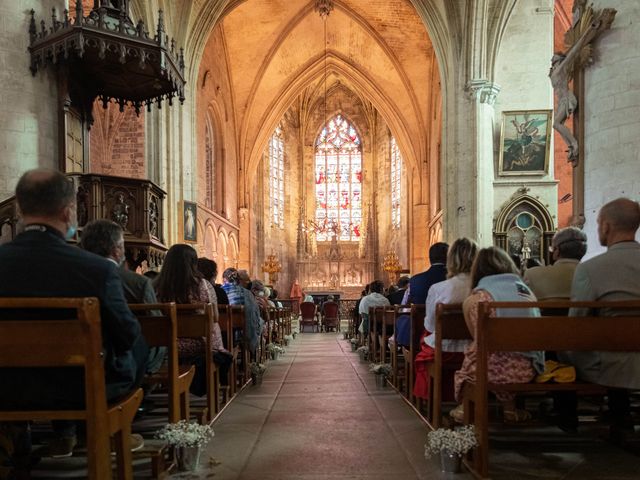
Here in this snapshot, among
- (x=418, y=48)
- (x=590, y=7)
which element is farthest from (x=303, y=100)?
(x=590, y=7)

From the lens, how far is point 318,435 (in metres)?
4.17

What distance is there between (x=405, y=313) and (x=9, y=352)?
14.5ft

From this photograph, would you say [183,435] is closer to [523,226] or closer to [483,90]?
[523,226]

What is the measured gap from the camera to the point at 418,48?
73.0 feet

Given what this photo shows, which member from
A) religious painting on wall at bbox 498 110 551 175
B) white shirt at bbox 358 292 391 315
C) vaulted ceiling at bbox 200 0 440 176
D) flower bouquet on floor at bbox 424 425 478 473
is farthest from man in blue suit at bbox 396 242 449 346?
vaulted ceiling at bbox 200 0 440 176

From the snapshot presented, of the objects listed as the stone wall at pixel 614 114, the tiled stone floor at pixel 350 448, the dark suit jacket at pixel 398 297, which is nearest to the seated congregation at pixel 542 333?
the tiled stone floor at pixel 350 448

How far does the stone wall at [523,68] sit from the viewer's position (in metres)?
13.9

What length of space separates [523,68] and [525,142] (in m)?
1.91

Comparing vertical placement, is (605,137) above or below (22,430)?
above

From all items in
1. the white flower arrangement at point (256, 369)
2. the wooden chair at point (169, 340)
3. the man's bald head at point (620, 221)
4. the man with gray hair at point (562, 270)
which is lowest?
the white flower arrangement at point (256, 369)

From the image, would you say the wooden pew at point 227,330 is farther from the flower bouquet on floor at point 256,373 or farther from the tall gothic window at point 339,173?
the tall gothic window at point 339,173

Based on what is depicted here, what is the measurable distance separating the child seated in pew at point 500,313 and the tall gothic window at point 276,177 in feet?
82.0

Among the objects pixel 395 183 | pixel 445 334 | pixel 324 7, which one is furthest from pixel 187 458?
pixel 395 183

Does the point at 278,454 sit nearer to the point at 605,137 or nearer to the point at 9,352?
the point at 9,352
